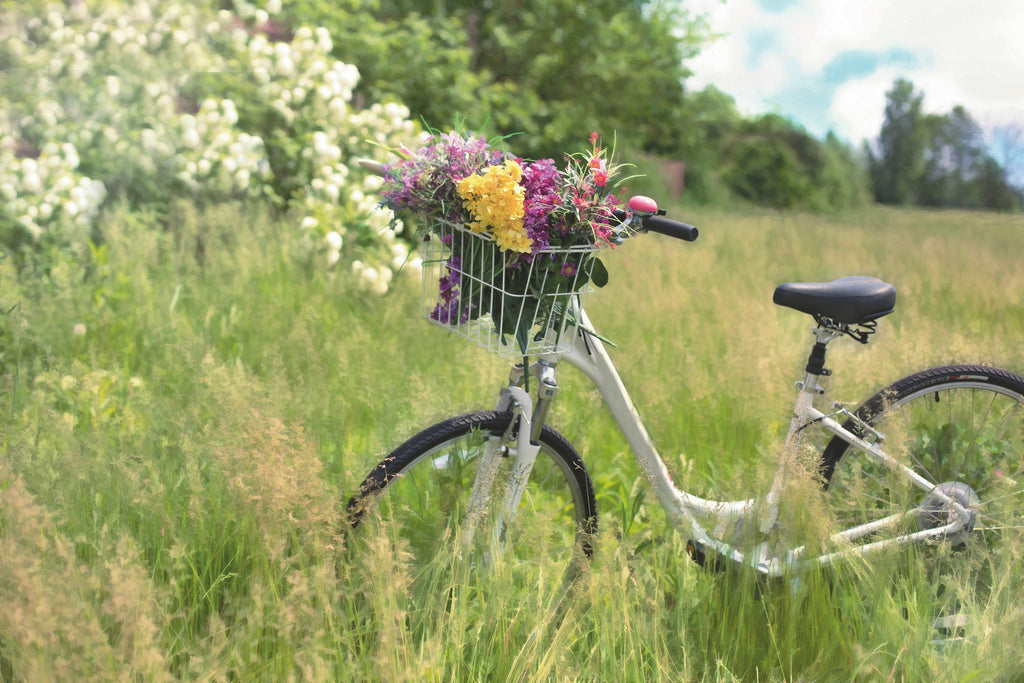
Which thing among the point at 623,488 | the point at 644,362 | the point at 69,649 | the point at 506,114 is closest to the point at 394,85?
the point at 506,114

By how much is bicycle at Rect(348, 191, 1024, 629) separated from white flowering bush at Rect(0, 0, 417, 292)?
2.74m

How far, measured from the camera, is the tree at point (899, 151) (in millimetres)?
21469

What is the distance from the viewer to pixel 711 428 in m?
3.54

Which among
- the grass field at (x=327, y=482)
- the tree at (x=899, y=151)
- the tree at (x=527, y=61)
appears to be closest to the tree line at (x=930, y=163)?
the tree at (x=899, y=151)

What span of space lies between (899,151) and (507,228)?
23.8 meters

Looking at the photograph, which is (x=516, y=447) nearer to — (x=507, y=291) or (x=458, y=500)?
(x=458, y=500)

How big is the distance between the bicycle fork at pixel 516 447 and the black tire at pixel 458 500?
20 millimetres

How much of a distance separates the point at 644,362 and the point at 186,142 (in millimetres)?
→ 3712

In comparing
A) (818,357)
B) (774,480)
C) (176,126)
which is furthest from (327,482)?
(176,126)

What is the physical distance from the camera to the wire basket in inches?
75.2

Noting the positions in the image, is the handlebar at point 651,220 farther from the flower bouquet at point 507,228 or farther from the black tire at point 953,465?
the black tire at point 953,465

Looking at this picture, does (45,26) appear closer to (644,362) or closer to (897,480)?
(644,362)

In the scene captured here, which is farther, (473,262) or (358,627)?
(473,262)

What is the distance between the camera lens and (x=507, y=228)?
1805 mm
